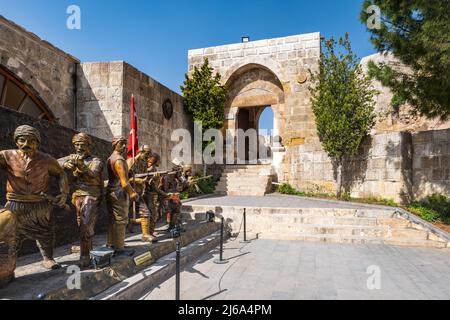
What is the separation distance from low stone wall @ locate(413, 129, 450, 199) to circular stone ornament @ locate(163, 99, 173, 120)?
366 inches

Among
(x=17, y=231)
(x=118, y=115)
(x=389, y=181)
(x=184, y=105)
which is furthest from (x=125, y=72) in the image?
(x=389, y=181)

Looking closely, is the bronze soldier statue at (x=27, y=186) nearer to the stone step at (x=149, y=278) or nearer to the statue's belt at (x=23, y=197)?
the statue's belt at (x=23, y=197)

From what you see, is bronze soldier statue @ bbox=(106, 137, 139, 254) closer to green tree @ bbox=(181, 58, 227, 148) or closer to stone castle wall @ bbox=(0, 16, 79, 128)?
stone castle wall @ bbox=(0, 16, 79, 128)

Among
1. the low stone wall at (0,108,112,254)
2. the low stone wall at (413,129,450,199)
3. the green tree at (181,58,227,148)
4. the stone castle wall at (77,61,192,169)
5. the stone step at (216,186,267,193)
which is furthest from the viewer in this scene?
the green tree at (181,58,227,148)

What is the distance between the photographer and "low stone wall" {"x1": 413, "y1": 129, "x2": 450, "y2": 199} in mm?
9148

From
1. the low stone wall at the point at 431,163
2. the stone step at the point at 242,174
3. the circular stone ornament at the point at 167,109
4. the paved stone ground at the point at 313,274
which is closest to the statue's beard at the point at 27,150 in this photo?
the paved stone ground at the point at 313,274

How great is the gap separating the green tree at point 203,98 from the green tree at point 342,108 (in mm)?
4873

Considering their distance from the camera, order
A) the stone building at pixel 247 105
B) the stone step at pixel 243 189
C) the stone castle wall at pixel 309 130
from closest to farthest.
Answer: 1. the stone building at pixel 247 105
2. the stone castle wall at pixel 309 130
3. the stone step at pixel 243 189

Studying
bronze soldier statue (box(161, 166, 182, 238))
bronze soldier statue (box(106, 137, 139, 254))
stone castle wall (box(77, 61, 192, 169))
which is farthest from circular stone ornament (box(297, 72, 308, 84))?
bronze soldier statue (box(106, 137, 139, 254))

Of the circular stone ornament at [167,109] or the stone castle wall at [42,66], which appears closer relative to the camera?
the stone castle wall at [42,66]

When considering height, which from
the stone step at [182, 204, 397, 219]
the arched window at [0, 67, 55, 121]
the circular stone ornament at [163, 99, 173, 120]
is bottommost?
the stone step at [182, 204, 397, 219]

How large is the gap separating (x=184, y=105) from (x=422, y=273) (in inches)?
434

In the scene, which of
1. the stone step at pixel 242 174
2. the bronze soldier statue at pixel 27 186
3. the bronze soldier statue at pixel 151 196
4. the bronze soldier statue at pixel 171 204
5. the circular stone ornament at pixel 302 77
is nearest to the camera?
the bronze soldier statue at pixel 27 186

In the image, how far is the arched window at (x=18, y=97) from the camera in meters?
6.50
